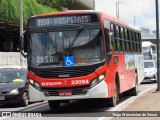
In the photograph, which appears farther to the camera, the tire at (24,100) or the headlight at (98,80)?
the tire at (24,100)

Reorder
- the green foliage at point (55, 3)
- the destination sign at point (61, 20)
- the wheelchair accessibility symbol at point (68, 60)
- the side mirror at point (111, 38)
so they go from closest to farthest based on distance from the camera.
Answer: the wheelchair accessibility symbol at point (68, 60) → the destination sign at point (61, 20) → the side mirror at point (111, 38) → the green foliage at point (55, 3)

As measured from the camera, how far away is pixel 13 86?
59.9ft

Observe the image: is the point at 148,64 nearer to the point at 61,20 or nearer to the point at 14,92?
the point at 14,92

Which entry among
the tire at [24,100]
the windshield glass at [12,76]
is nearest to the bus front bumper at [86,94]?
the tire at [24,100]

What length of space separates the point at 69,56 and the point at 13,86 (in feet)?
13.8

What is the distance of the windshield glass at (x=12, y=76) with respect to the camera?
62.9 feet

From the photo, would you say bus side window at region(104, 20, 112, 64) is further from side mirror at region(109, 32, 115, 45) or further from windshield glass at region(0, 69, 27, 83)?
windshield glass at region(0, 69, 27, 83)

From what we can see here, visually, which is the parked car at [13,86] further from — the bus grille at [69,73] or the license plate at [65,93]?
the license plate at [65,93]

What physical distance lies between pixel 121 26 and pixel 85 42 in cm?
400

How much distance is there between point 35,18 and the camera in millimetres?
→ 15414

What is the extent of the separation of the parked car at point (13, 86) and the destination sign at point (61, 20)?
359 cm

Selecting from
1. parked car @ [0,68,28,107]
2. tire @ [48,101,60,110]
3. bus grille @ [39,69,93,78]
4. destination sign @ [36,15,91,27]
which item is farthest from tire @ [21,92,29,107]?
destination sign @ [36,15,91,27]

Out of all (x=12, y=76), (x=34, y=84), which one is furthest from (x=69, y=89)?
(x=12, y=76)

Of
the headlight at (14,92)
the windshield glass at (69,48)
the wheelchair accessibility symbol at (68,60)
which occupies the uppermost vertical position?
the windshield glass at (69,48)
